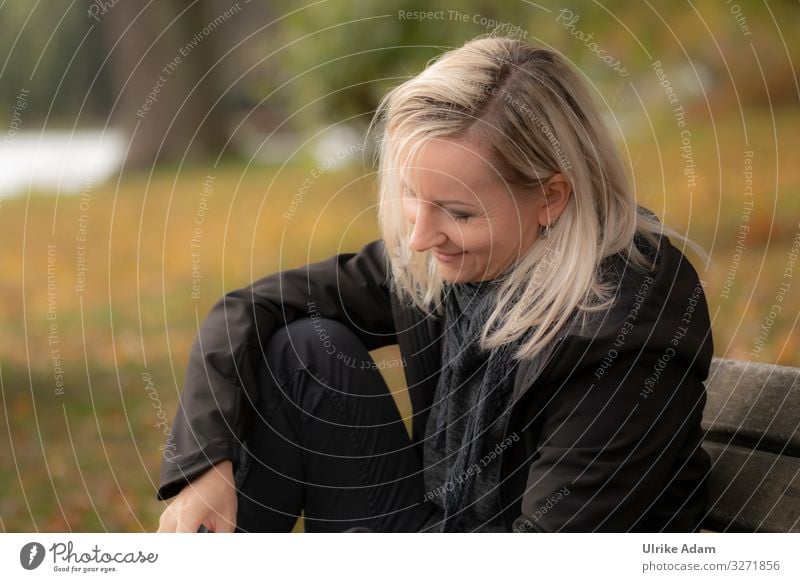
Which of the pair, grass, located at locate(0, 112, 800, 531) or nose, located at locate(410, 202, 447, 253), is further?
grass, located at locate(0, 112, 800, 531)

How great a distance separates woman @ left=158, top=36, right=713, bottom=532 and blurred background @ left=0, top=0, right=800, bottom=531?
0.85m

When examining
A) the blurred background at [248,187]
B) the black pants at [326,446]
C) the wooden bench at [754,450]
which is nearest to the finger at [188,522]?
the black pants at [326,446]

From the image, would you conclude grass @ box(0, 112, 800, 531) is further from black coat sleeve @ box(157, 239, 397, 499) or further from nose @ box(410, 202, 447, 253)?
nose @ box(410, 202, 447, 253)

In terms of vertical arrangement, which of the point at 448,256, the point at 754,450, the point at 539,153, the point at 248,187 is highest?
the point at 539,153

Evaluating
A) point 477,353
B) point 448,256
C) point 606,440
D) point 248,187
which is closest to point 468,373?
point 477,353

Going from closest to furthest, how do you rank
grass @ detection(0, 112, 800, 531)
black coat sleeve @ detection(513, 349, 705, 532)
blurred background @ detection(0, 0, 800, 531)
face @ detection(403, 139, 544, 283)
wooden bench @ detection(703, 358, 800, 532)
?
1. black coat sleeve @ detection(513, 349, 705, 532)
2. face @ detection(403, 139, 544, 283)
3. wooden bench @ detection(703, 358, 800, 532)
4. grass @ detection(0, 112, 800, 531)
5. blurred background @ detection(0, 0, 800, 531)

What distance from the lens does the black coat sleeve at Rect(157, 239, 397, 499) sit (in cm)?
189

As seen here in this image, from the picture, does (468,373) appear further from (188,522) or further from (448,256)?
(188,522)

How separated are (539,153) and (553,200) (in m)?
0.11

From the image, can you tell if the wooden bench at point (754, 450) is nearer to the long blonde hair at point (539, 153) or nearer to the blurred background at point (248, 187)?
the long blonde hair at point (539, 153)

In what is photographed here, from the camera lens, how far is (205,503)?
1883mm

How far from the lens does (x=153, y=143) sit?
7484 mm

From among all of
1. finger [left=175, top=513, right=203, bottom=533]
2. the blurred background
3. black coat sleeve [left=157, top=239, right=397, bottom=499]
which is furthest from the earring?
the blurred background
